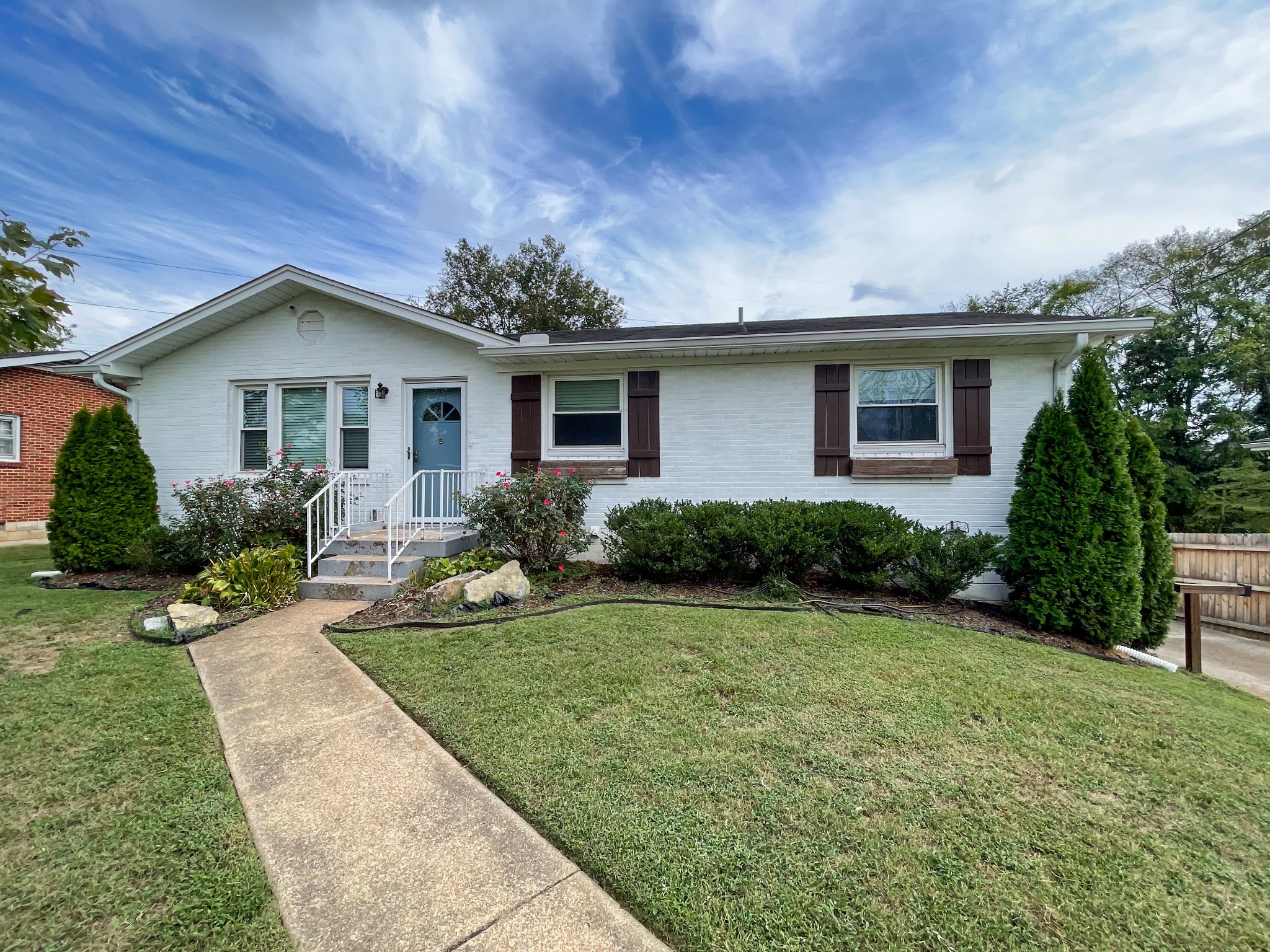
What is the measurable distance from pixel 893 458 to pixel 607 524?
11.9 feet

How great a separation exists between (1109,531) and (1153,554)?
753 mm

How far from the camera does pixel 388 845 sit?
1.75m

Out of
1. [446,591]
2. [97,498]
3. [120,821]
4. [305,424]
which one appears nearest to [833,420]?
[446,591]

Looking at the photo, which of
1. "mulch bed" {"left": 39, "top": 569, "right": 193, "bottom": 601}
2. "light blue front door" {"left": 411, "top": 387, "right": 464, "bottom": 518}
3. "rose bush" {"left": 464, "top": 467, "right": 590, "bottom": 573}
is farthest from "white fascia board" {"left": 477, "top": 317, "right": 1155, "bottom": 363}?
"mulch bed" {"left": 39, "top": 569, "right": 193, "bottom": 601}

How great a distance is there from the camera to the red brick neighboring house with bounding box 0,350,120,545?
1101cm

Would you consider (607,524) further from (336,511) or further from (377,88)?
(377,88)

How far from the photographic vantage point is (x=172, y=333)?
23.6ft

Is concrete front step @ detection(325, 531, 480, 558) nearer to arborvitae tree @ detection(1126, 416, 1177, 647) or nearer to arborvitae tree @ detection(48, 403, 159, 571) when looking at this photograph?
arborvitae tree @ detection(48, 403, 159, 571)

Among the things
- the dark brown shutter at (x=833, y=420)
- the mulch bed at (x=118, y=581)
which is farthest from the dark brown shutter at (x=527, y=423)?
the mulch bed at (x=118, y=581)

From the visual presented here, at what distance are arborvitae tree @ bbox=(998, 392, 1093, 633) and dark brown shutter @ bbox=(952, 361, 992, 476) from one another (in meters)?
0.71

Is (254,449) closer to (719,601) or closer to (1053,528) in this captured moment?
(719,601)

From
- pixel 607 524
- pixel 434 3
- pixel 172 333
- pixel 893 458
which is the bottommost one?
pixel 607 524

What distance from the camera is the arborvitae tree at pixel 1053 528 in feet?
15.7

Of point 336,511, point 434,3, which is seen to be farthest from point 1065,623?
point 434,3
